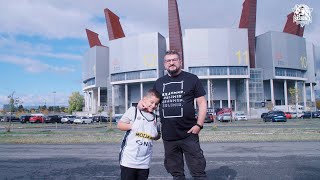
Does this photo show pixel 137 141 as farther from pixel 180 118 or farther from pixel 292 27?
pixel 292 27

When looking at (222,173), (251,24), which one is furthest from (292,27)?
(222,173)

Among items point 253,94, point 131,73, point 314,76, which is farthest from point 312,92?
point 131,73

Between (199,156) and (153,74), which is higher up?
(153,74)

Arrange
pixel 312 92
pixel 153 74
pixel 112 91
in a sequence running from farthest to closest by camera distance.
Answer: pixel 312 92 → pixel 112 91 → pixel 153 74

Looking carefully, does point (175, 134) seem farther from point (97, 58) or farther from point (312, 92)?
point (312, 92)

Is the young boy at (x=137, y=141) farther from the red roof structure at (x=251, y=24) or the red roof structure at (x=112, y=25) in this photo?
the red roof structure at (x=112, y=25)

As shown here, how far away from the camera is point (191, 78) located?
14.8 feet

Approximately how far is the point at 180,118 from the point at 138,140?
729mm

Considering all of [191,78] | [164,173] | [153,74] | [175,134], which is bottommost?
[164,173]

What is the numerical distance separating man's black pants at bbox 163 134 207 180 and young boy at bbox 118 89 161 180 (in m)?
0.51

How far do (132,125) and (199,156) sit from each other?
3.57 feet

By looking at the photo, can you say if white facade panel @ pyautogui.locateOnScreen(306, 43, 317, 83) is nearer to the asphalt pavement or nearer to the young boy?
the asphalt pavement

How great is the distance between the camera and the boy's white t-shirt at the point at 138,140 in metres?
3.99

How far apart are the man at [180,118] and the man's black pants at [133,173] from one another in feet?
2.04
